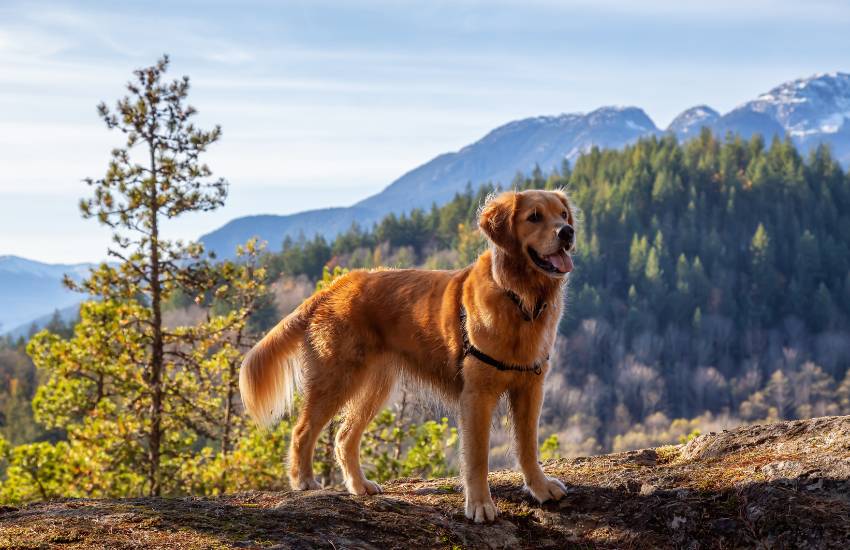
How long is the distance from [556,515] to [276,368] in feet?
8.46

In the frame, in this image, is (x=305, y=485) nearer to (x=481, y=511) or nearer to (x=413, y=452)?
(x=481, y=511)

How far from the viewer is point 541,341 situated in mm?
5480

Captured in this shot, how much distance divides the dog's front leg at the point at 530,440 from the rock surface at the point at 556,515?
0.10 m

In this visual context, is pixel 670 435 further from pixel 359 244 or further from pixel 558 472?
pixel 558 472

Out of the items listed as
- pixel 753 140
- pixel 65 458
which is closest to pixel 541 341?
pixel 65 458

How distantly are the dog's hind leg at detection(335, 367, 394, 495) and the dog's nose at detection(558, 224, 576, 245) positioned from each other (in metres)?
1.94

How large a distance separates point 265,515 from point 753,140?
168982 millimetres

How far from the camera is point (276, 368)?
22.2ft

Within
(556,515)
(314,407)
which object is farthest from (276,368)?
(556,515)

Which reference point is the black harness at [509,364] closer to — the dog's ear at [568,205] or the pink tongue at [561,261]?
the pink tongue at [561,261]

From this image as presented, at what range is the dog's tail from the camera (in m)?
6.62

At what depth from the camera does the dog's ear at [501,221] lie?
5.43m

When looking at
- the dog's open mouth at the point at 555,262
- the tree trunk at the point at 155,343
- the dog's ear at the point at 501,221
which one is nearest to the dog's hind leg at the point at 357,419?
the dog's ear at the point at 501,221

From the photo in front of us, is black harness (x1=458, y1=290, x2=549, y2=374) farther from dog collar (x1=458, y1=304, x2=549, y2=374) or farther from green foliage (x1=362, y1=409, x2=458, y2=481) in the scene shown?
green foliage (x1=362, y1=409, x2=458, y2=481)
